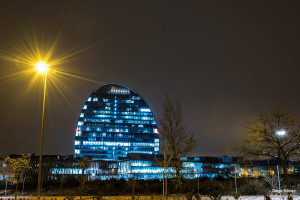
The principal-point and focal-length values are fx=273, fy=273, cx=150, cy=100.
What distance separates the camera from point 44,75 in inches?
740

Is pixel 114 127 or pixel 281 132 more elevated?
pixel 114 127

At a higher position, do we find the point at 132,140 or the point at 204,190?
the point at 132,140

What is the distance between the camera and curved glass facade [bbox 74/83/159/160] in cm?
17300

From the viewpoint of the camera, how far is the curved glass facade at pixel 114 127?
173 m

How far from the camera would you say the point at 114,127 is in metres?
178

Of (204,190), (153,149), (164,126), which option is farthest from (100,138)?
(164,126)

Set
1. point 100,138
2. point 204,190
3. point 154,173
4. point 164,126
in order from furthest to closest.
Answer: point 100,138
point 154,173
point 204,190
point 164,126

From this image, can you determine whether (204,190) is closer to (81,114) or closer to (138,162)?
(138,162)

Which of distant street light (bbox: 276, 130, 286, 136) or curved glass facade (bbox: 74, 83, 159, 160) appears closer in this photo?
distant street light (bbox: 276, 130, 286, 136)

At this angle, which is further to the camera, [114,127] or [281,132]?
[114,127]

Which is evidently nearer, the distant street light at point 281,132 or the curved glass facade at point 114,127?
the distant street light at point 281,132

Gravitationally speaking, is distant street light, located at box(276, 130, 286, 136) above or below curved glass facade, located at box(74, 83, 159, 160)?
below

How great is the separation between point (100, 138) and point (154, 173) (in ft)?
246

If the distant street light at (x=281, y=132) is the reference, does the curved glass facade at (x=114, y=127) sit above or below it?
above
